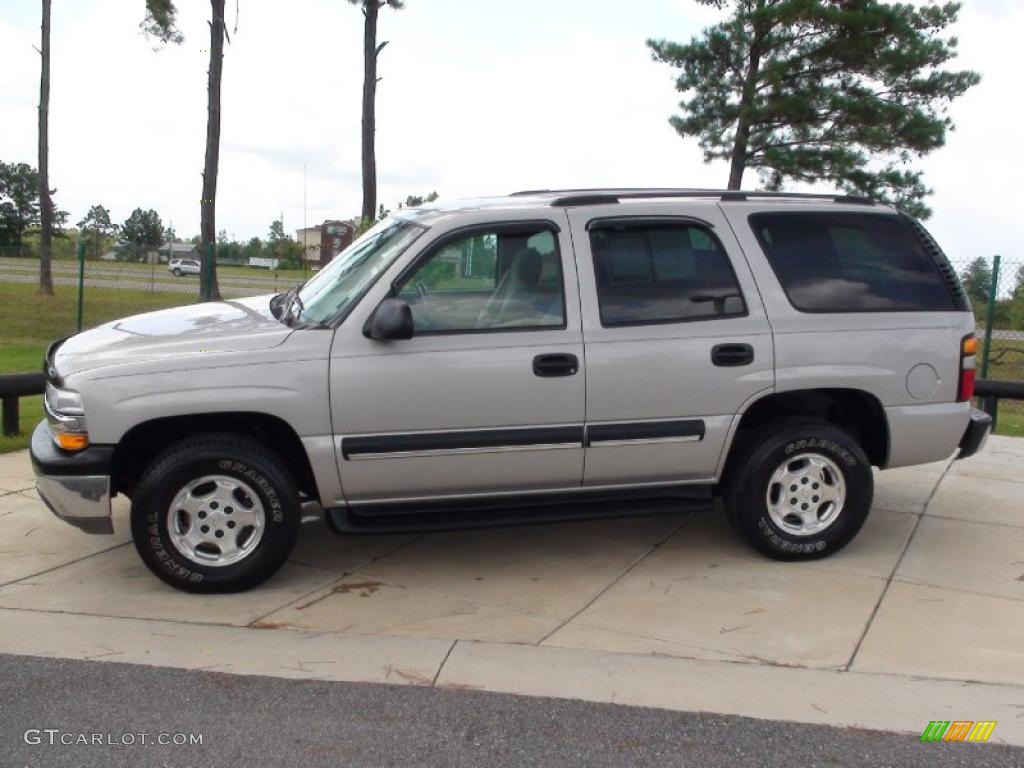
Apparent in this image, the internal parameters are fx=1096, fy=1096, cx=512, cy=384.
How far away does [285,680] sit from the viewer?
444 cm

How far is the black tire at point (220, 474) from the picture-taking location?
5238 mm

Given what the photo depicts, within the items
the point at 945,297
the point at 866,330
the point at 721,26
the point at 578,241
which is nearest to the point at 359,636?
the point at 578,241

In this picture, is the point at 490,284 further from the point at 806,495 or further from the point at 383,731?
the point at 383,731

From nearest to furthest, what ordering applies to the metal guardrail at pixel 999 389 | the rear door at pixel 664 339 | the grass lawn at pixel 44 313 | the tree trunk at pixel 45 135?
1. the rear door at pixel 664 339
2. the metal guardrail at pixel 999 389
3. the grass lawn at pixel 44 313
4. the tree trunk at pixel 45 135

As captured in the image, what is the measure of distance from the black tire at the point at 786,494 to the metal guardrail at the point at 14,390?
5.42 metres

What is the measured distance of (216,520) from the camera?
536 cm

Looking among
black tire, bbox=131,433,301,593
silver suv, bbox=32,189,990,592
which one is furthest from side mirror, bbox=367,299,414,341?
black tire, bbox=131,433,301,593

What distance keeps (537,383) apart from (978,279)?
964cm

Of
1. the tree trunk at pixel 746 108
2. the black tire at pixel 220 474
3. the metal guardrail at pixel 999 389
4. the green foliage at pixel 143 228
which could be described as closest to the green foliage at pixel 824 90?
the tree trunk at pixel 746 108

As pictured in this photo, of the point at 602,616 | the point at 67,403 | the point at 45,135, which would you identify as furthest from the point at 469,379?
the point at 45,135

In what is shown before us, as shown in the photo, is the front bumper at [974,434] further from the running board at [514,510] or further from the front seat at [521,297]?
the front seat at [521,297]

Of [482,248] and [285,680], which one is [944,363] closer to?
[482,248]

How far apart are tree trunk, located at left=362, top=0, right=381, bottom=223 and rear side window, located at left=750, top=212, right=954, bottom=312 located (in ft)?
55.9

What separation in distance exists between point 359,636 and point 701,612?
5.39 feet
